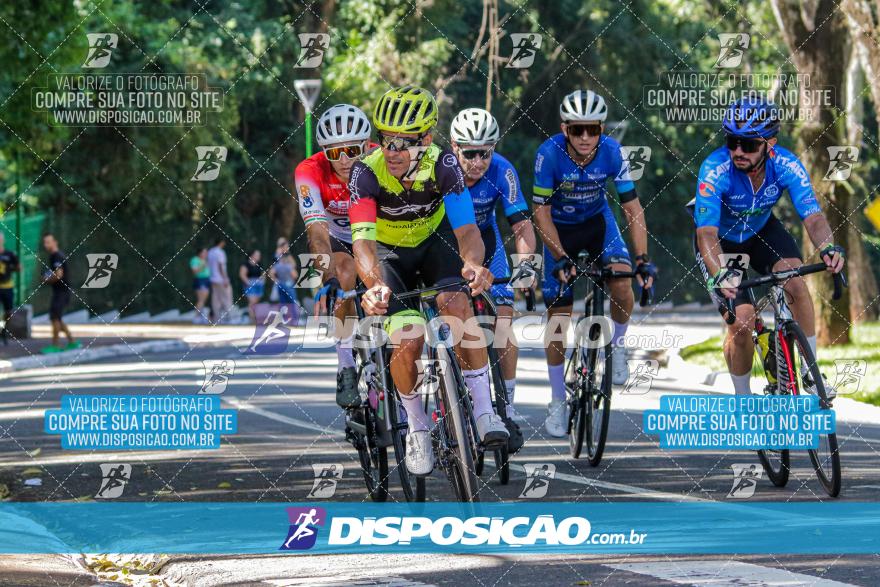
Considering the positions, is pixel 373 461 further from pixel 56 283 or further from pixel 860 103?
pixel 860 103

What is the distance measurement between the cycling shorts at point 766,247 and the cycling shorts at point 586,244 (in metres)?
0.97

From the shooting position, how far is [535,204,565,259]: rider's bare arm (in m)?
10.1

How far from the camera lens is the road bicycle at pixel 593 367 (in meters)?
9.82

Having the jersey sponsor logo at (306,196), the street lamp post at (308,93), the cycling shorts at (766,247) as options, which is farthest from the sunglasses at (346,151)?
the street lamp post at (308,93)

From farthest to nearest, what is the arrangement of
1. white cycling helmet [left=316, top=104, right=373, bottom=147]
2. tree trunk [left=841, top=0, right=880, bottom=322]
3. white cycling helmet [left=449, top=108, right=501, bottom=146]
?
tree trunk [left=841, top=0, right=880, bottom=322] → white cycling helmet [left=449, top=108, right=501, bottom=146] → white cycling helmet [left=316, top=104, right=373, bottom=147]

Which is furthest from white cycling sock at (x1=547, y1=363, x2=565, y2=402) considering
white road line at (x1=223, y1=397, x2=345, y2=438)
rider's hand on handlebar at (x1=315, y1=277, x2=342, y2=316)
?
rider's hand on handlebar at (x1=315, y1=277, x2=342, y2=316)

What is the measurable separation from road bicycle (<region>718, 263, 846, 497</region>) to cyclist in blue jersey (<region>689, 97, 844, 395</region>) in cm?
9

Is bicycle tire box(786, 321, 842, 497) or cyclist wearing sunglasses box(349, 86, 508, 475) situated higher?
cyclist wearing sunglasses box(349, 86, 508, 475)

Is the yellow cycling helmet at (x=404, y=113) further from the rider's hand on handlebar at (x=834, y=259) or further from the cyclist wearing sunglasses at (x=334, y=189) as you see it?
the rider's hand on handlebar at (x=834, y=259)

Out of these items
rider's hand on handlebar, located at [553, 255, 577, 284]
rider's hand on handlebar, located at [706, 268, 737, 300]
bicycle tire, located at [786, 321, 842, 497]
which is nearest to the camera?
bicycle tire, located at [786, 321, 842, 497]

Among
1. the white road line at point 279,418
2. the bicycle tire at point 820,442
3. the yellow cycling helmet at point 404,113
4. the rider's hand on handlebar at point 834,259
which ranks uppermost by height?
the yellow cycling helmet at point 404,113

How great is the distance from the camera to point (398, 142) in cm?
754

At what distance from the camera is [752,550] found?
22.3 feet

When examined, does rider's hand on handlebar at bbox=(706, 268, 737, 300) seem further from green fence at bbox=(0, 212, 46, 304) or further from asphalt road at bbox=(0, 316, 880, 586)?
green fence at bbox=(0, 212, 46, 304)
